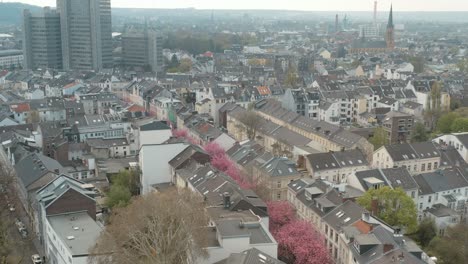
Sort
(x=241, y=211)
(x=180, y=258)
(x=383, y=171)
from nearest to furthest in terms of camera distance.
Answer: (x=180, y=258) → (x=241, y=211) → (x=383, y=171)

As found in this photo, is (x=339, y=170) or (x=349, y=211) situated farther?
(x=339, y=170)

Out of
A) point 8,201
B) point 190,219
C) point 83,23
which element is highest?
point 83,23

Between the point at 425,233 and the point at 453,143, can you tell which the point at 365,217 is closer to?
the point at 425,233

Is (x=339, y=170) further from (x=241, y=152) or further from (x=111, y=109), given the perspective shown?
(x=111, y=109)

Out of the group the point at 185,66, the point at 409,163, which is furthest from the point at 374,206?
the point at 185,66

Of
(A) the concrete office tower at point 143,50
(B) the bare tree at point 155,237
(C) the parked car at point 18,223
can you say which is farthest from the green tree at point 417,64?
(B) the bare tree at point 155,237

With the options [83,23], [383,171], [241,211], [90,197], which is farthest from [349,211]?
[83,23]

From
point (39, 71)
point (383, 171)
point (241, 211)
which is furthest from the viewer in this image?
point (39, 71)

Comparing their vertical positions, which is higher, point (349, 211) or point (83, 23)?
point (83, 23)
